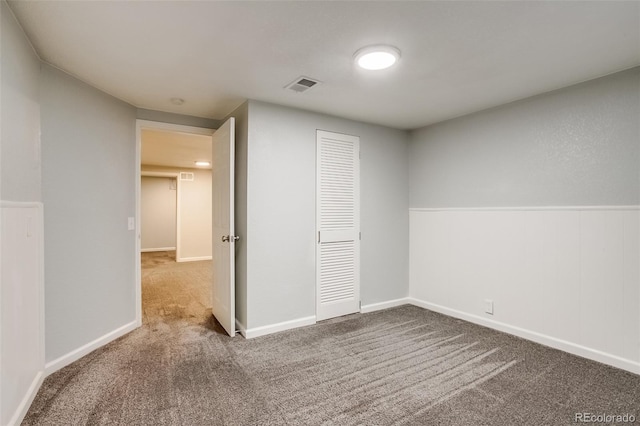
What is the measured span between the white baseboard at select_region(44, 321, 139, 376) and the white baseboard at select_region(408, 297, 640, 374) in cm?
349

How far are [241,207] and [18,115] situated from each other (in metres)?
1.72

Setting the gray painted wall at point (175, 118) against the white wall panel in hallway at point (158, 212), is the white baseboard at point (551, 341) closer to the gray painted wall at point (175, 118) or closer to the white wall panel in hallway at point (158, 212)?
the gray painted wall at point (175, 118)

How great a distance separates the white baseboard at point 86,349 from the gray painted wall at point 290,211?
1.25 meters

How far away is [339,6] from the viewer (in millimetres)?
1603

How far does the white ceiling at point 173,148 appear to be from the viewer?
445 centimetres

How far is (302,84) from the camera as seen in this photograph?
8.56 feet

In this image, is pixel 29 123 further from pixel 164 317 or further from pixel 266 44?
pixel 164 317

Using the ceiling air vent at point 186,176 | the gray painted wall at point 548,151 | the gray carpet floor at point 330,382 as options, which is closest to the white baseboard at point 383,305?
the gray carpet floor at point 330,382

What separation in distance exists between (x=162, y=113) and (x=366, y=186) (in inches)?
98.9

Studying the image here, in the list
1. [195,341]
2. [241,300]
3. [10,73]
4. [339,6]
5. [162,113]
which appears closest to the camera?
[339,6]

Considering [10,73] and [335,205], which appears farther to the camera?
[335,205]

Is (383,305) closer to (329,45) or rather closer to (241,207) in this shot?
(241,207)

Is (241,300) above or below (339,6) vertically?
below

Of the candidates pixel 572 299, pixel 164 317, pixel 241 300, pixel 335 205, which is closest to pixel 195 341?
pixel 241 300
